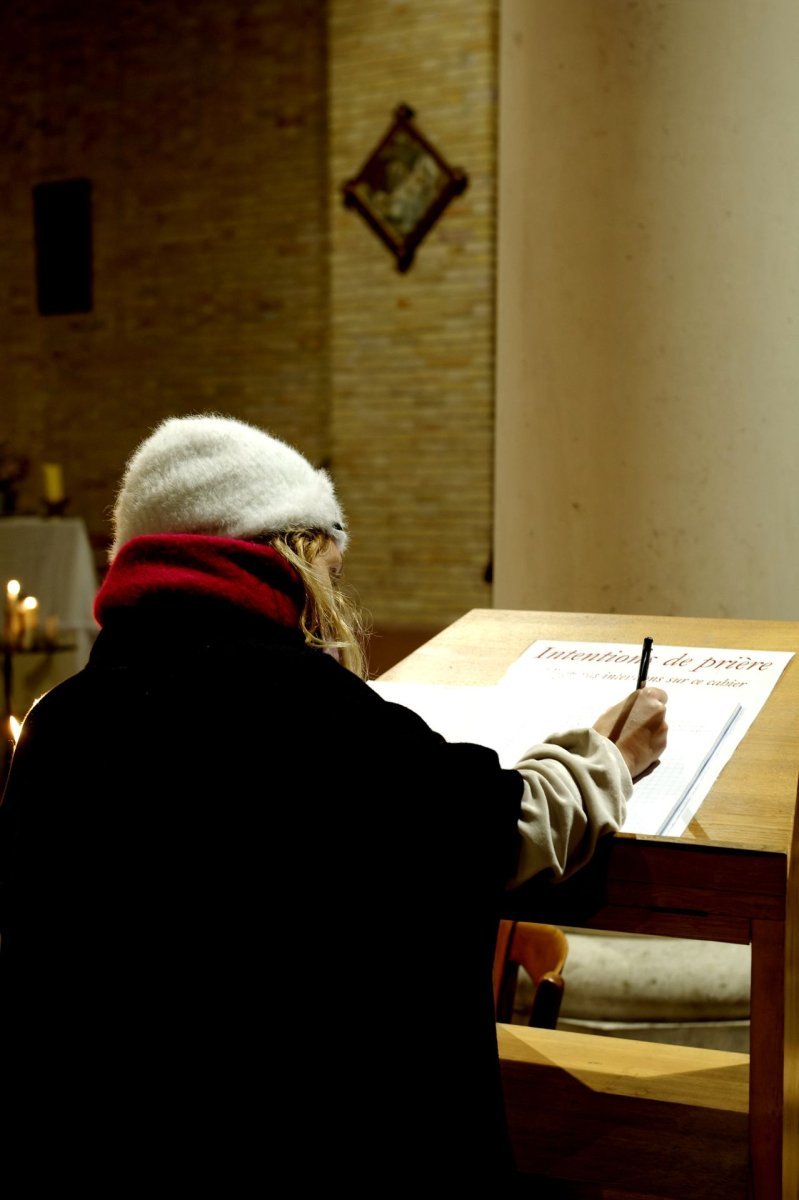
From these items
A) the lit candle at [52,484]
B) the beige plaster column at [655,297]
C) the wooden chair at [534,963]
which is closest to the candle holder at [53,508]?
the lit candle at [52,484]

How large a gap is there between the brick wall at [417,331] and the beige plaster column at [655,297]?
5.39 metres

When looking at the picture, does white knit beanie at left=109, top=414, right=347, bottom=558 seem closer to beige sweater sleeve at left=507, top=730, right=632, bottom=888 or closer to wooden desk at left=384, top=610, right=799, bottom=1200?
beige sweater sleeve at left=507, top=730, right=632, bottom=888

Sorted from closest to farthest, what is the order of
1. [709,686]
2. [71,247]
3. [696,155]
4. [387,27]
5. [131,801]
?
[131,801] → [709,686] → [696,155] → [387,27] → [71,247]

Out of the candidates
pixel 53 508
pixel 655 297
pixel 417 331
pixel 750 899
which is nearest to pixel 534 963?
pixel 750 899

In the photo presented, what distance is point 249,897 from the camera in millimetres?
1261

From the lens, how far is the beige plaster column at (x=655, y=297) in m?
2.45

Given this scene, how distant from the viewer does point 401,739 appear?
1269 mm

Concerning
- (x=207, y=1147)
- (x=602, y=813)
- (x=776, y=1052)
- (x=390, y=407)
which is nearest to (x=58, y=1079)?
(x=207, y=1147)

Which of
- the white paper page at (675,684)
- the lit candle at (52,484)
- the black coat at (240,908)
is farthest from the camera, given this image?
the lit candle at (52,484)

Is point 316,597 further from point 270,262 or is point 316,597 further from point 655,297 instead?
point 270,262

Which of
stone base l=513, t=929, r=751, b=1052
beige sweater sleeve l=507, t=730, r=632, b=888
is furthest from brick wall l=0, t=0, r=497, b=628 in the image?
beige sweater sleeve l=507, t=730, r=632, b=888

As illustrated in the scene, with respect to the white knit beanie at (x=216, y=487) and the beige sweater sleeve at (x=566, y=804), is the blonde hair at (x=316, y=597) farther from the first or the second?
the beige sweater sleeve at (x=566, y=804)

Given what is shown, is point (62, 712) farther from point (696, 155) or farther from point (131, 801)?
point (696, 155)

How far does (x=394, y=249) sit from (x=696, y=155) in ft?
19.7
